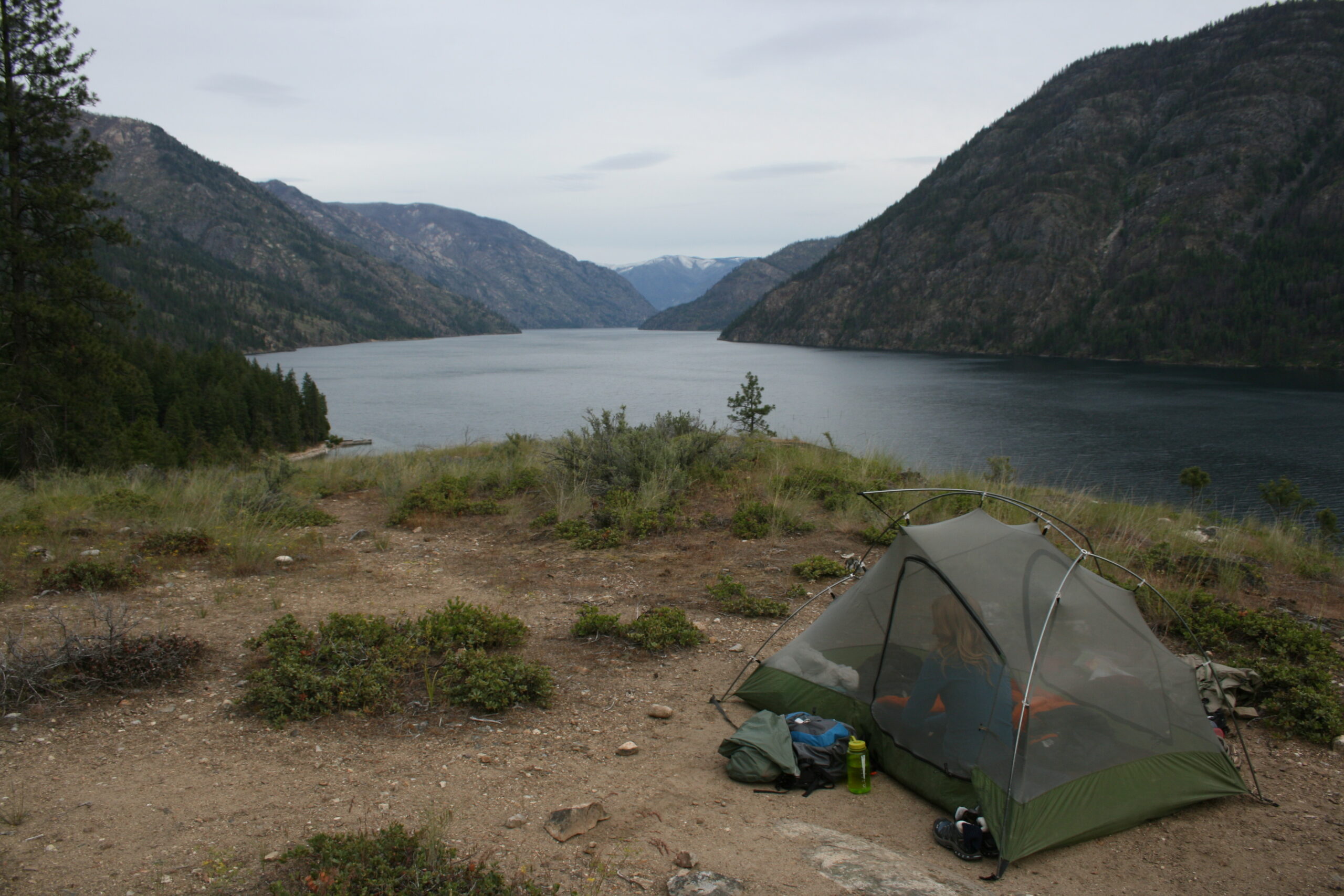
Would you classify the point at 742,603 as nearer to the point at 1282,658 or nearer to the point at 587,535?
the point at 587,535

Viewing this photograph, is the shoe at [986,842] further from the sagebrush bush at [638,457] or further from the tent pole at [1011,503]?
the sagebrush bush at [638,457]

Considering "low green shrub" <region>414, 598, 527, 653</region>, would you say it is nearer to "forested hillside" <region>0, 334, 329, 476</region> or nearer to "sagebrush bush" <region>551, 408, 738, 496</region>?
"sagebrush bush" <region>551, 408, 738, 496</region>

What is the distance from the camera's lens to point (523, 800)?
376cm

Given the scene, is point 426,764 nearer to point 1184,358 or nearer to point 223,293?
point 1184,358

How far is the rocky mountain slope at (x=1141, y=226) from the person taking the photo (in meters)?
77.6

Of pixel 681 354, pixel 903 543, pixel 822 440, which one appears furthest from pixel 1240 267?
pixel 903 543

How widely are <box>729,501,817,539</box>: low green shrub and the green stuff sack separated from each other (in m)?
4.66

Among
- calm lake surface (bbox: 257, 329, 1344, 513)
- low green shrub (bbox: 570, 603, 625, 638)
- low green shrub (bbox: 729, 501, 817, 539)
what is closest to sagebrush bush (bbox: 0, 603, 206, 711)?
low green shrub (bbox: 570, 603, 625, 638)

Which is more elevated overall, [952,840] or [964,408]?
[952,840]

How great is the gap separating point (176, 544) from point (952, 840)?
7.81 metres

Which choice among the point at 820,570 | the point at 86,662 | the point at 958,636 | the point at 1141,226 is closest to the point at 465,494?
the point at 820,570

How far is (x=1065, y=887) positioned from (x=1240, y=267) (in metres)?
100

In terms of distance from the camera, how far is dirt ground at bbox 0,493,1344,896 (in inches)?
125

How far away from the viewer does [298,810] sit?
353 cm
